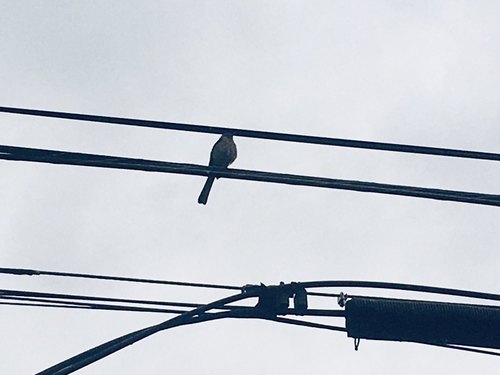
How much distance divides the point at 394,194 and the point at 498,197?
709mm

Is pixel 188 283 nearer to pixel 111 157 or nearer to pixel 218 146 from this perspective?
pixel 111 157

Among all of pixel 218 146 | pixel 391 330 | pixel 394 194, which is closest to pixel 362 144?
pixel 394 194

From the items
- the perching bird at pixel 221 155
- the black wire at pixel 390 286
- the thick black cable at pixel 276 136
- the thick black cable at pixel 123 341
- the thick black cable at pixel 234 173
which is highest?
the perching bird at pixel 221 155

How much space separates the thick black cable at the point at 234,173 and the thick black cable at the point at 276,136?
1.07ft

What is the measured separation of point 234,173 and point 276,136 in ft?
1.76

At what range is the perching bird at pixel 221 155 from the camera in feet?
43.8

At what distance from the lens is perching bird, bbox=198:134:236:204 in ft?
43.8

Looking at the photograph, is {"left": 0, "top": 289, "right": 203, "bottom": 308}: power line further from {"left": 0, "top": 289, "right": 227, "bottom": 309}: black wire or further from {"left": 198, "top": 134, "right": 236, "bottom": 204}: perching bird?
{"left": 198, "top": 134, "right": 236, "bottom": 204}: perching bird

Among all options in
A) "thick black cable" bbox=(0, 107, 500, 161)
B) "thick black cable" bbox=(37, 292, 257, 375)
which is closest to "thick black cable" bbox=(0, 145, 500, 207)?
"thick black cable" bbox=(0, 107, 500, 161)

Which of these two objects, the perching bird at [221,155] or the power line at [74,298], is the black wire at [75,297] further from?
the perching bird at [221,155]

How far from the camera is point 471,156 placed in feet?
21.9

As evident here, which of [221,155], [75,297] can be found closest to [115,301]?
[75,297]

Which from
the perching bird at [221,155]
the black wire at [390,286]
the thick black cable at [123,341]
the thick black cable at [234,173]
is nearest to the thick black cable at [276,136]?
the thick black cable at [234,173]

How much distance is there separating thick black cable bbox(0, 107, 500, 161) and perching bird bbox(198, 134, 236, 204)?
6.43 meters
